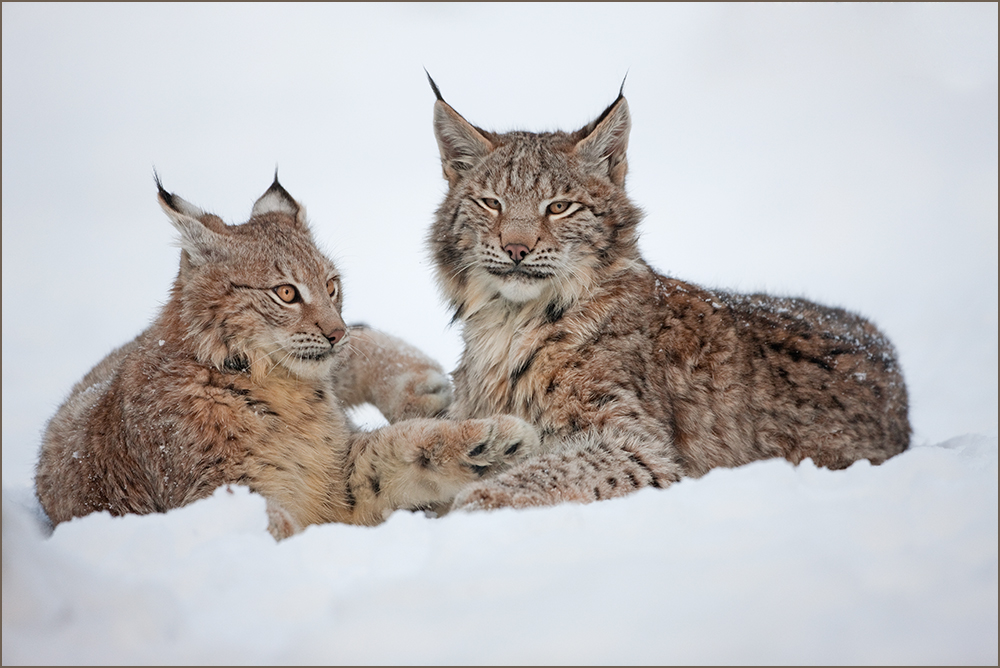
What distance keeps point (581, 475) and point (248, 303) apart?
196 centimetres

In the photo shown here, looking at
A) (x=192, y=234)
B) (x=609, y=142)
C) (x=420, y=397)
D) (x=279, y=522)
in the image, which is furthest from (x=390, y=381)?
(x=609, y=142)

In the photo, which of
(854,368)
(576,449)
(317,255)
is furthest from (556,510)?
(854,368)

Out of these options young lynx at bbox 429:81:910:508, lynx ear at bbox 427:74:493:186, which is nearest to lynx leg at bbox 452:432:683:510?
young lynx at bbox 429:81:910:508

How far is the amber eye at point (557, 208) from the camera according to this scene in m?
4.69

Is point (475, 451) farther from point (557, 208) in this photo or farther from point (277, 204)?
point (277, 204)

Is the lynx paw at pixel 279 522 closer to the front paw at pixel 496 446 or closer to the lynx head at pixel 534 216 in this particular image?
the front paw at pixel 496 446

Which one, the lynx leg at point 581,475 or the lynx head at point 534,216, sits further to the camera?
the lynx head at point 534,216

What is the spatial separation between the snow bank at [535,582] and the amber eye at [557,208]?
203cm

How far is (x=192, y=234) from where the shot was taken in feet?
14.0

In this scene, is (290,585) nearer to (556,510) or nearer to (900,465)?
(556,510)

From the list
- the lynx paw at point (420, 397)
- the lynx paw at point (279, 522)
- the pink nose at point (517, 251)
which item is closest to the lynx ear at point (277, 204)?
the lynx paw at point (420, 397)

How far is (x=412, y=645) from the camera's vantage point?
234cm

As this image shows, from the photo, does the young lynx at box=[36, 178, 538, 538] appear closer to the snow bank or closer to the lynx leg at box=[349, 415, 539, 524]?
the lynx leg at box=[349, 415, 539, 524]

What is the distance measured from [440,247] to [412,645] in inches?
124
